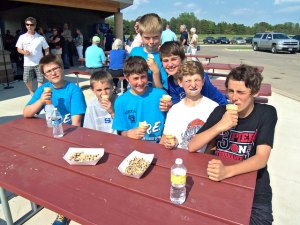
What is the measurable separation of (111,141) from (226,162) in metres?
0.89

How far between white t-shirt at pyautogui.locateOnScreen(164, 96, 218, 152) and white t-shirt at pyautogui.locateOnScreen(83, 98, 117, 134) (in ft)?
2.73

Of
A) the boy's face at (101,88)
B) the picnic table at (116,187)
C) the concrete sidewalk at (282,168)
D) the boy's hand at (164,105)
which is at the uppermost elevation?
the boy's face at (101,88)

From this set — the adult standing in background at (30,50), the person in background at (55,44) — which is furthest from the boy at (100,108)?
the person in background at (55,44)

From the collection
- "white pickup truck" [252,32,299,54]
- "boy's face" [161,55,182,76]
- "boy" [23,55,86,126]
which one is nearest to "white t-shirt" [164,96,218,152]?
"boy's face" [161,55,182,76]

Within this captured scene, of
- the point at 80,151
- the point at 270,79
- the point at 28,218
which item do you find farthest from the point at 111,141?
the point at 270,79

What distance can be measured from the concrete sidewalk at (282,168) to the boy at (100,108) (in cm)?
100

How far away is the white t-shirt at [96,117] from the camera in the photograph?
8.98 ft

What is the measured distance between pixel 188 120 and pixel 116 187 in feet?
3.22

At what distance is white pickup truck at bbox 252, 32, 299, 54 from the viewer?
21.2 m

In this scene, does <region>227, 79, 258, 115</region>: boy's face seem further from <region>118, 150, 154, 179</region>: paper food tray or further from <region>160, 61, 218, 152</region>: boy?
<region>118, 150, 154, 179</region>: paper food tray

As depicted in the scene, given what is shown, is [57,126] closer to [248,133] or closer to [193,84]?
[193,84]

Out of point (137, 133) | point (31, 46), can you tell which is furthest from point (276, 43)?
point (137, 133)

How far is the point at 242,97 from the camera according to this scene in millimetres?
1892

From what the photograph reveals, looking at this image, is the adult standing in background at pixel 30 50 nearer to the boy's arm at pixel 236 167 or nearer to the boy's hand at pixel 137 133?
the boy's hand at pixel 137 133
